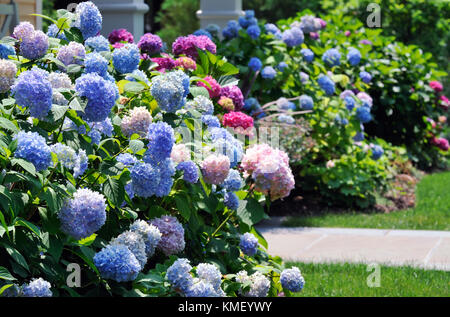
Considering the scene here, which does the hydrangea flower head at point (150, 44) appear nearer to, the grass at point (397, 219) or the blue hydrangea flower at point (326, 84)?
the grass at point (397, 219)

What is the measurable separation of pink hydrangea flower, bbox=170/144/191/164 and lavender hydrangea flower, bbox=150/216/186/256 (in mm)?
235

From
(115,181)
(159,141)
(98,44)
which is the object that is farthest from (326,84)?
(115,181)

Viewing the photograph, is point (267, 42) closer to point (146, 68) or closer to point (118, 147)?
point (146, 68)

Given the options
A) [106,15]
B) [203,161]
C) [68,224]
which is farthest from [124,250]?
[106,15]

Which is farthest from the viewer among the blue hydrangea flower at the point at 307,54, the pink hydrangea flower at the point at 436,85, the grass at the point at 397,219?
the pink hydrangea flower at the point at 436,85

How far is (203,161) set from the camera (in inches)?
107

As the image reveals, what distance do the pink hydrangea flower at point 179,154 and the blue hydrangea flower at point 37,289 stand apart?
809 millimetres

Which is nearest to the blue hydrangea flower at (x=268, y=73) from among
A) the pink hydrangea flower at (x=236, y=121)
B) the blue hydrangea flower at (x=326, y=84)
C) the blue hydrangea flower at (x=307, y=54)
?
the blue hydrangea flower at (x=326, y=84)

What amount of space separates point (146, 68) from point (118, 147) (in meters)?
0.86

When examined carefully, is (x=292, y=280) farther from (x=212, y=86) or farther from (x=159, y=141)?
(x=212, y=86)

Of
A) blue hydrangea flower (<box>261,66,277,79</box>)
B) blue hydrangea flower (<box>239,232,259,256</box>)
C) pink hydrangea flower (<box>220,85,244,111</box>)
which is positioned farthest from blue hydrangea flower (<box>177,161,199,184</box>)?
blue hydrangea flower (<box>261,66,277,79</box>)

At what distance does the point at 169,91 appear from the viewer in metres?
2.62

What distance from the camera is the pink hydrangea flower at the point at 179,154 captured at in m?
2.68

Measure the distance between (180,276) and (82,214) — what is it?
0.42 metres
